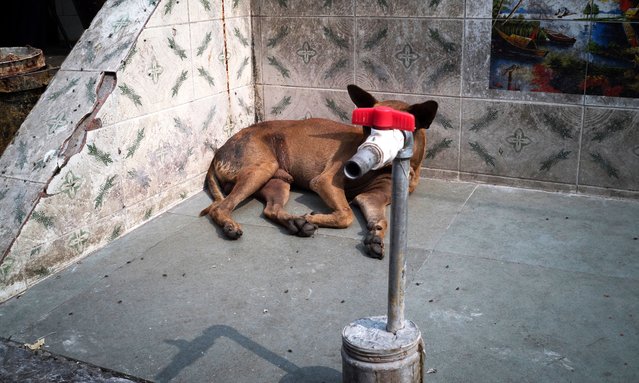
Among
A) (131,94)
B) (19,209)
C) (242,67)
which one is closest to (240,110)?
(242,67)

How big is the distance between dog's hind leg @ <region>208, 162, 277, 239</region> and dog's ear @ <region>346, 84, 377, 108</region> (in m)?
0.91

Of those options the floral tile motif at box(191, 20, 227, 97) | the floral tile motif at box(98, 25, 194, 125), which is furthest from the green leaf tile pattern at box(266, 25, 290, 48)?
the floral tile motif at box(98, 25, 194, 125)

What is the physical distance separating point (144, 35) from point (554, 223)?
3.19 meters

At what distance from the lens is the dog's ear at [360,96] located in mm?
5272

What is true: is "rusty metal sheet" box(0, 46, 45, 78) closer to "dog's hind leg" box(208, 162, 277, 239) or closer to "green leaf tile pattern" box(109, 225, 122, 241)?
"green leaf tile pattern" box(109, 225, 122, 241)

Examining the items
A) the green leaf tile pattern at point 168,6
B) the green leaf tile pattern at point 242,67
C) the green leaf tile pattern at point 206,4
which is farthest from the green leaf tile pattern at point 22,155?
the green leaf tile pattern at point 242,67

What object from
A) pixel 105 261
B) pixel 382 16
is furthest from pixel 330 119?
pixel 105 261

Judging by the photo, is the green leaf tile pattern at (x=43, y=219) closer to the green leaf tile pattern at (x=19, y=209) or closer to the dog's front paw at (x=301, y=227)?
the green leaf tile pattern at (x=19, y=209)

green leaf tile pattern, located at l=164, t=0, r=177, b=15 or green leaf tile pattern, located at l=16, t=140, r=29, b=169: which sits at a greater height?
green leaf tile pattern, located at l=164, t=0, r=177, b=15

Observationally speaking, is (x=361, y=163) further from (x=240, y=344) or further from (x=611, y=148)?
(x=611, y=148)

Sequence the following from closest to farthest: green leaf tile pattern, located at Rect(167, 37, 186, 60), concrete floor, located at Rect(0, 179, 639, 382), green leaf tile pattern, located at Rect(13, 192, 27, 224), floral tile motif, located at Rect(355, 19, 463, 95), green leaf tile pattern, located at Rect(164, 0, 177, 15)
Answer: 1. concrete floor, located at Rect(0, 179, 639, 382)
2. green leaf tile pattern, located at Rect(13, 192, 27, 224)
3. green leaf tile pattern, located at Rect(164, 0, 177, 15)
4. green leaf tile pattern, located at Rect(167, 37, 186, 60)
5. floral tile motif, located at Rect(355, 19, 463, 95)

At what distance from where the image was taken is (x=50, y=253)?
4.58 metres

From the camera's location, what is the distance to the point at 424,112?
500cm

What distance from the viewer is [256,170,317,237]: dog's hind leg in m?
5.09
